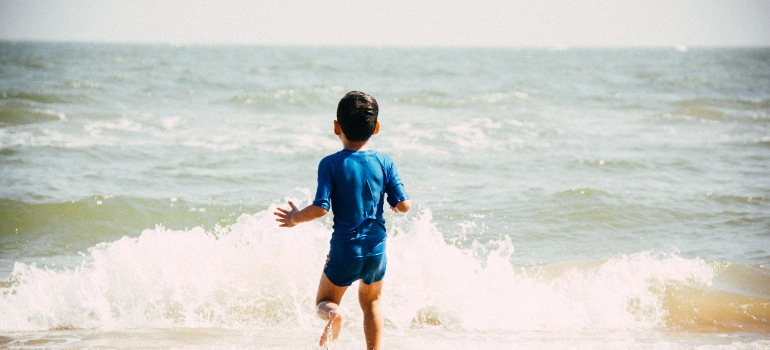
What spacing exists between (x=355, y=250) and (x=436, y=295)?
1976mm

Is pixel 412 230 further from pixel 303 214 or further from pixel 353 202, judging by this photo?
pixel 303 214

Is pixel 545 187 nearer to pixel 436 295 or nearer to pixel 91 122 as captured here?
pixel 436 295

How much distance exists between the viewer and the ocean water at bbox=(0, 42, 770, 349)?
4.24 metres

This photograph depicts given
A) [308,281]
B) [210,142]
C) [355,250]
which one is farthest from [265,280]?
[210,142]

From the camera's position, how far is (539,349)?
3570 millimetres

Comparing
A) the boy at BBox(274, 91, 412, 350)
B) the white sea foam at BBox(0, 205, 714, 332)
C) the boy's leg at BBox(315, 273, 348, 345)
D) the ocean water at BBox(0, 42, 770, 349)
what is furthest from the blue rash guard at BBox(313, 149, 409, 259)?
the white sea foam at BBox(0, 205, 714, 332)

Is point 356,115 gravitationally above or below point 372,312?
above

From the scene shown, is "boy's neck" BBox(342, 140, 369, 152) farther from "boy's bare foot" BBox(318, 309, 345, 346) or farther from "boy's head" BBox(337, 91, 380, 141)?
"boy's bare foot" BBox(318, 309, 345, 346)

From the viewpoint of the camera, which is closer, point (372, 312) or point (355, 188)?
point (355, 188)

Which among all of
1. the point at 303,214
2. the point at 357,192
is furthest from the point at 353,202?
the point at 303,214

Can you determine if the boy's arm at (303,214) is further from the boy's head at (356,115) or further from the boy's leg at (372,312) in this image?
the boy's leg at (372,312)

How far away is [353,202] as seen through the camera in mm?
2705

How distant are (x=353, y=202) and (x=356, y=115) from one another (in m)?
0.42

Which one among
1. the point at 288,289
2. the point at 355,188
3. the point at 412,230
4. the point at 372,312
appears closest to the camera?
the point at 355,188
